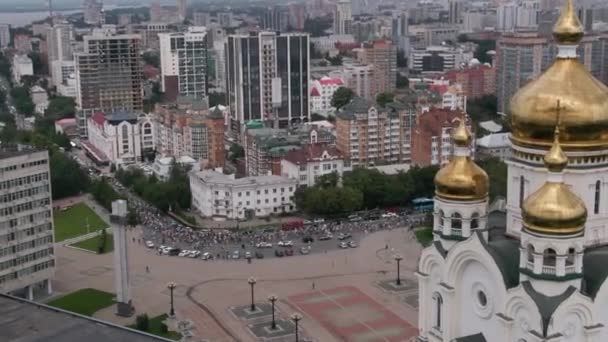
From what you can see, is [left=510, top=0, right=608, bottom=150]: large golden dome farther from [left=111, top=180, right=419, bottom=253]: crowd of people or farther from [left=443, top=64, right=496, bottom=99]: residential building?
[left=443, top=64, right=496, bottom=99]: residential building

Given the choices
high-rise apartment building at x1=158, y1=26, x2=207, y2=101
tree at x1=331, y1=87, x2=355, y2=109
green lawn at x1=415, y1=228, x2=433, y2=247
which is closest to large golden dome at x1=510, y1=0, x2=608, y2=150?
green lawn at x1=415, y1=228, x2=433, y2=247

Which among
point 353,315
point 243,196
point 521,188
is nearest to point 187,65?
point 243,196

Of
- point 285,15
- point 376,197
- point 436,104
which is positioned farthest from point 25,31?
point 376,197

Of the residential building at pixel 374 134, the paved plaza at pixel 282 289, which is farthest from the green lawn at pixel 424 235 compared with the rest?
the residential building at pixel 374 134

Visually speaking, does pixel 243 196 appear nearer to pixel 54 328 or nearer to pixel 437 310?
pixel 54 328

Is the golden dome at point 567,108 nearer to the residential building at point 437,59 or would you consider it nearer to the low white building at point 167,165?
the low white building at point 167,165
